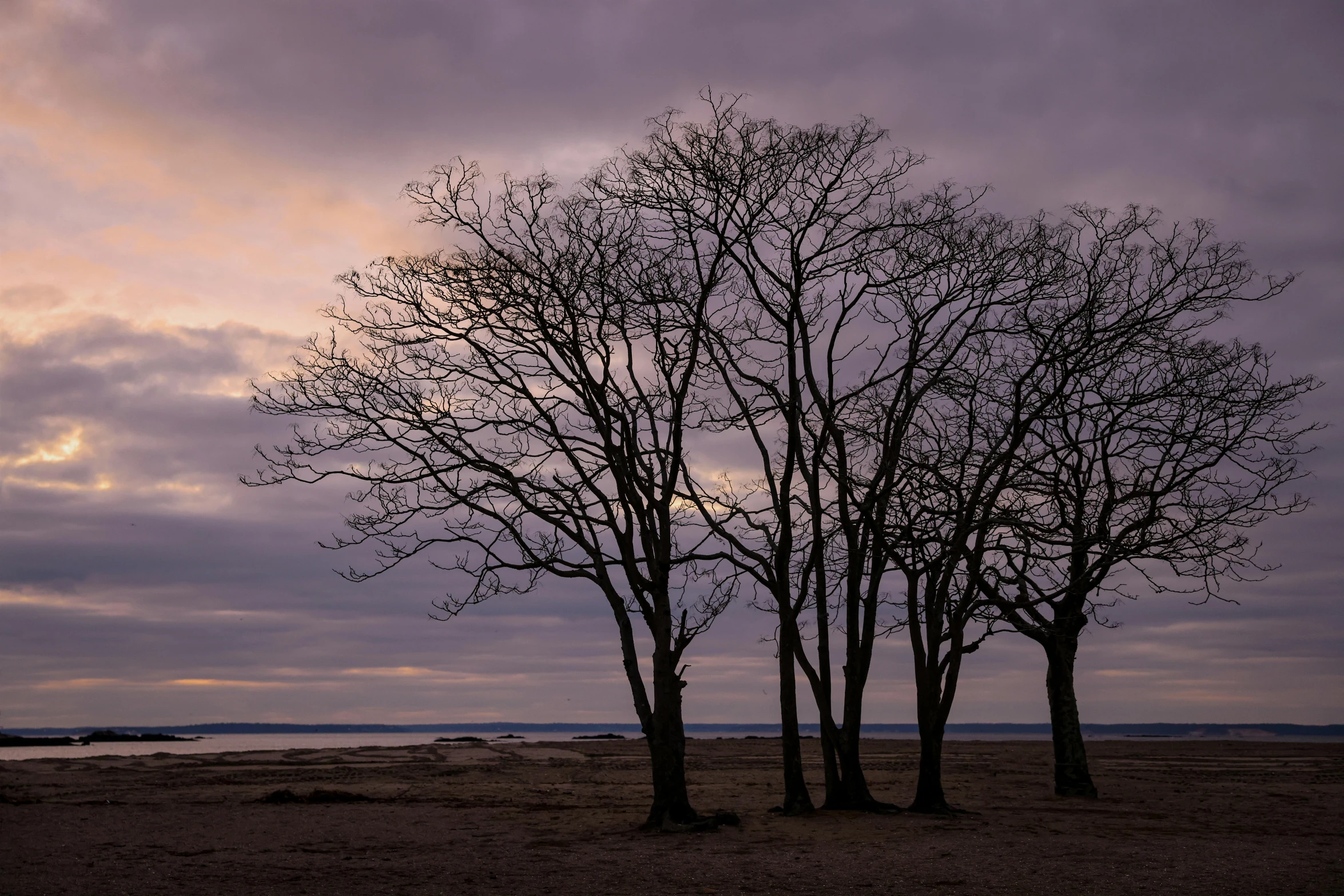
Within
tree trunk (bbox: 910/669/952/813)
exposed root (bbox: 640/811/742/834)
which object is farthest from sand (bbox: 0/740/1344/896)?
tree trunk (bbox: 910/669/952/813)

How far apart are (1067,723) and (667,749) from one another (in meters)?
10.9

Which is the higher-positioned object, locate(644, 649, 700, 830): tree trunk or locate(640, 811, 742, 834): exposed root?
locate(644, 649, 700, 830): tree trunk

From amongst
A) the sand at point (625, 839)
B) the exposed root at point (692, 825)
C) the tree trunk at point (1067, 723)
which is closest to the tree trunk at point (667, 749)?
the exposed root at point (692, 825)

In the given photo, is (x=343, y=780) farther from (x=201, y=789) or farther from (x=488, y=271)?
(x=488, y=271)

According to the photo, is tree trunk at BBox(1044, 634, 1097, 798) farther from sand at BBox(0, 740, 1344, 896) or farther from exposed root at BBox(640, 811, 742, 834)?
exposed root at BBox(640, 811, 742, 834)

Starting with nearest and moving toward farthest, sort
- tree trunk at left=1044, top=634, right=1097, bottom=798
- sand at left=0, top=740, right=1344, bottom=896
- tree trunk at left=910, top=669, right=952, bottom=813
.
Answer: sand at left=0, top=740, right=1344, bottom=896 < tree trunk at left=910, top=669, right=952, bottom=813 < tree trunk at left=1044, top=634, right=1097, bottom=798

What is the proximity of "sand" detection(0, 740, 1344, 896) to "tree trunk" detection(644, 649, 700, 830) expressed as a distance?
1.96ft

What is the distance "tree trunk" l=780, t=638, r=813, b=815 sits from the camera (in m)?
19.2

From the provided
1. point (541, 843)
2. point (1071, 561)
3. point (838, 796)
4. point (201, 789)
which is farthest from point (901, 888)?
point (201, 789)

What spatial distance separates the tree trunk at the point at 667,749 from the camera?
17469mm

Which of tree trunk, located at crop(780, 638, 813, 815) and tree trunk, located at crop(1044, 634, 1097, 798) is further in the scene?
tree trunk, located at crop(1044, 634, 1097, 798)

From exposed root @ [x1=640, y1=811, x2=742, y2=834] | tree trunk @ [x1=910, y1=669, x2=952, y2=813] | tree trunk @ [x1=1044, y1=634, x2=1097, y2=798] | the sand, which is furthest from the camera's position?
tree trunk @ [x1=1044, y1=634, x2=1097, y2=798]

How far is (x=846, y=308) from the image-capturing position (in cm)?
2019

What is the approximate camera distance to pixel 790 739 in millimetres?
19312
